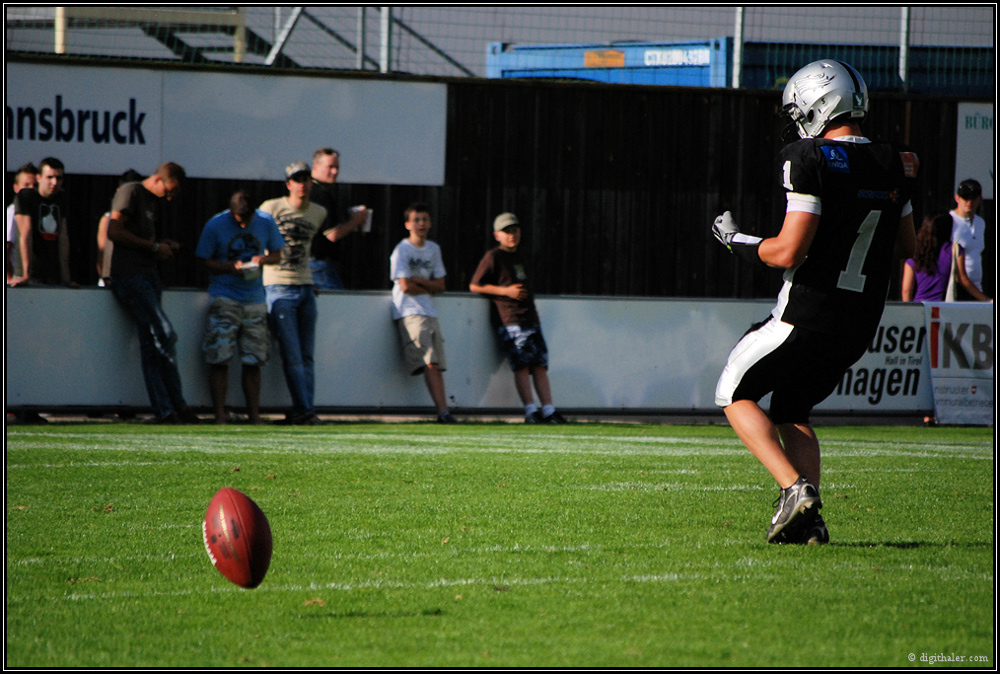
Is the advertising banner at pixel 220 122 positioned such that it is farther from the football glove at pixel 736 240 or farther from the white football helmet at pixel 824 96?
the white football helmet at pixel 824 96

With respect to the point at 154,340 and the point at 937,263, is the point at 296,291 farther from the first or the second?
the point at 937,263

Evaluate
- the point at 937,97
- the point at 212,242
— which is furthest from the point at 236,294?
the point at 937,97

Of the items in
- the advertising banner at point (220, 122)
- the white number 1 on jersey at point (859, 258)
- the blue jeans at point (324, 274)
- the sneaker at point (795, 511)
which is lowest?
the sneaker at point (795, 511)

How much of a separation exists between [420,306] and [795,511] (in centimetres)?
758

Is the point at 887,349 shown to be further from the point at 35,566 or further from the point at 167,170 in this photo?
the point at 35,566

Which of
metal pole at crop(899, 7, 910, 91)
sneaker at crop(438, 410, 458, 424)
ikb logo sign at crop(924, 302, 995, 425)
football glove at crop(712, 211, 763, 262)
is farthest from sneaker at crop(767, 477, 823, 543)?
metal pole at crop(899, 7, 910, 91)

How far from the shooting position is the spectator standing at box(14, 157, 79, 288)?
39.7 ft

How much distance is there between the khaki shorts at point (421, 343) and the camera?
12.3 meters

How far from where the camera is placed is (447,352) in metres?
12.9

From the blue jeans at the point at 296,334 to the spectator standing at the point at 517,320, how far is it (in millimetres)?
1771

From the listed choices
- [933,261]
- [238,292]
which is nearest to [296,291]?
[238,292]

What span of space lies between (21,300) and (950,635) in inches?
393

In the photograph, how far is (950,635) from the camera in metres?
3.92

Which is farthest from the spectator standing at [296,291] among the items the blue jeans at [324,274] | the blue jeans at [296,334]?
the blue jeans at [324,274]
